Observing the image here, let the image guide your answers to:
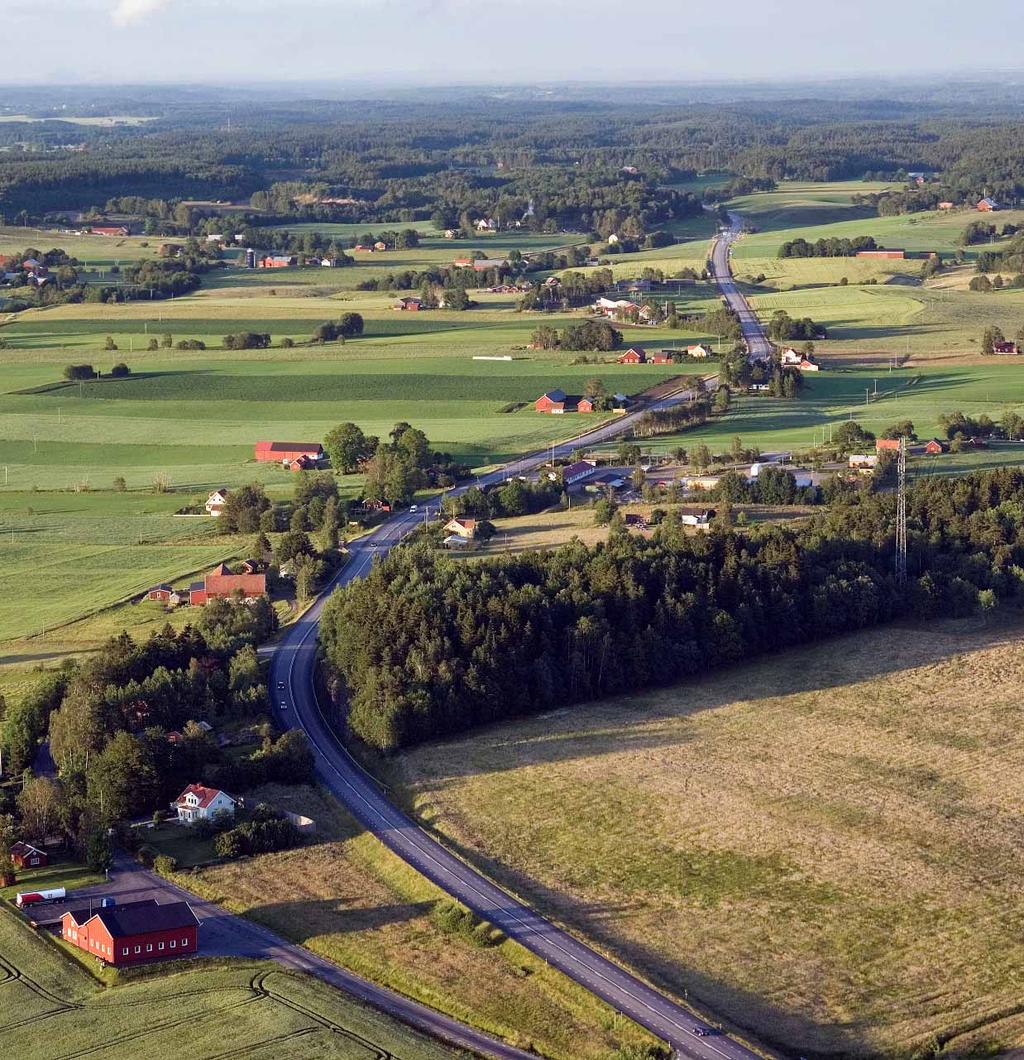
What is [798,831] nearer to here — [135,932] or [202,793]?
[202,793]

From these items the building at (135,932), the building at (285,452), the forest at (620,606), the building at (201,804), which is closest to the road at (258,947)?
the building at (135,932)

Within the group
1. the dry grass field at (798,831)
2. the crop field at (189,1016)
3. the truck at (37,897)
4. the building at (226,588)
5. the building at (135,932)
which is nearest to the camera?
the crop field at (189,1016)

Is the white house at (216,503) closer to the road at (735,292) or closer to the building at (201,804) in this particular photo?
the building at (201,804)

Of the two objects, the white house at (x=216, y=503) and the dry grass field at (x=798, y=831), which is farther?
the white house at (x=216, y=503)

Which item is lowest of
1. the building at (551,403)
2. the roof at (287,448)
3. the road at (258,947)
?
the road at (258,947)

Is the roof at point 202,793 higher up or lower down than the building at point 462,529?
lower down

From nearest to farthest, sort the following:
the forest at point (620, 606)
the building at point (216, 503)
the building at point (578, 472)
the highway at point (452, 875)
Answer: the highway at point (452, 875) → the forest at point (620, 606) → the building at point (216, 503) → the building at point (578, 472)
